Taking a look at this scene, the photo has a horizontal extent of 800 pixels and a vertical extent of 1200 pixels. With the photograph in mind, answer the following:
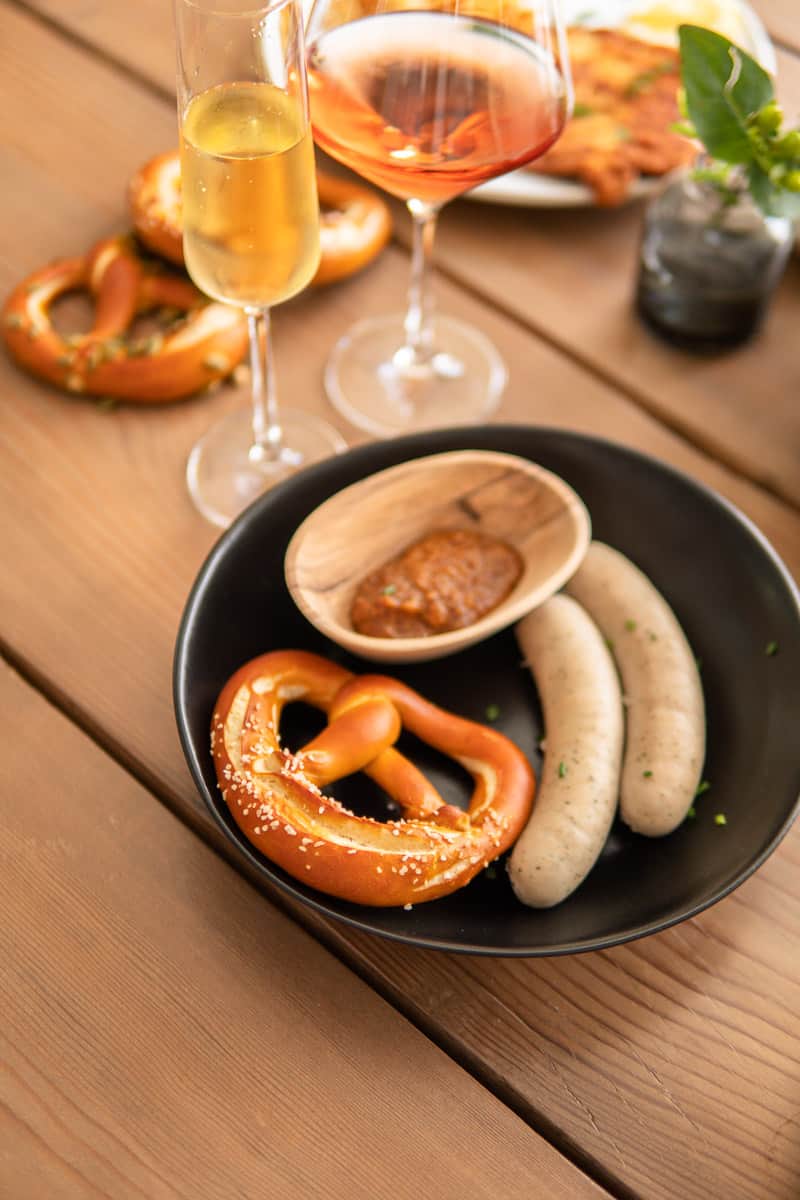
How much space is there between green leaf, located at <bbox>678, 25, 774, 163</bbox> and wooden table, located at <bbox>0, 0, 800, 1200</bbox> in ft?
1.17

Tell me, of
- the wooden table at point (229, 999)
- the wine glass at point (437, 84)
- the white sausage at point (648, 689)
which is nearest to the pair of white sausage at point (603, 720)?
the white sausage at point (648, 689)

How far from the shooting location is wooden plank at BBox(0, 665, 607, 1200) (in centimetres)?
84

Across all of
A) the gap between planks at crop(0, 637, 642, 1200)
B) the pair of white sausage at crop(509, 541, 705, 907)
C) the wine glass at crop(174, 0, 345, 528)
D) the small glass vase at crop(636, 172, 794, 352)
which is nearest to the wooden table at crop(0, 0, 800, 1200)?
the gap between planks at crop(0, 637, 642, 1200)

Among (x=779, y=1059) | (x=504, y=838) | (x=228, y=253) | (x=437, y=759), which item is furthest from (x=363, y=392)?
(x=779, y=1059)

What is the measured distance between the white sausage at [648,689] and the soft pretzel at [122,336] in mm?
503

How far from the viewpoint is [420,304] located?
136 cm

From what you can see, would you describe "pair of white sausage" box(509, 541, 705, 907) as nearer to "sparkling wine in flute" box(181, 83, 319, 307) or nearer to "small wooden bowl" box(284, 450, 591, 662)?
"small wooden bowl" box(284, 450, 591, 662)

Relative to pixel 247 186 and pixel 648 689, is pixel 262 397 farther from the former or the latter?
pixel 648 689

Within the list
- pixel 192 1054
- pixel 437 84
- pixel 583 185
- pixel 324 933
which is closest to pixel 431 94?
pixel 437 84

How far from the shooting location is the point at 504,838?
0.94 meters

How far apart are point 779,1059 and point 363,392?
2.75 ft

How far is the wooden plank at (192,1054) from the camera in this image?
2.77 feet

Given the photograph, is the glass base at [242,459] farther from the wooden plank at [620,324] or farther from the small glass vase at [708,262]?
the small glass vase at [708,262]

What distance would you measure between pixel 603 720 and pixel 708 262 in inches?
24.2
